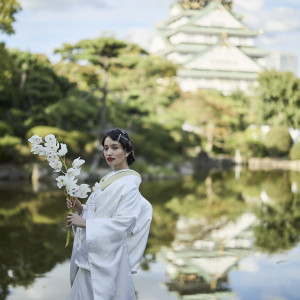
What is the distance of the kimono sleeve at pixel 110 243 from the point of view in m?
3.00

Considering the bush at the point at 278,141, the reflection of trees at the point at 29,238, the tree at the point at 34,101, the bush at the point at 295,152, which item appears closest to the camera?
the reflection of trees at the point at 29,238

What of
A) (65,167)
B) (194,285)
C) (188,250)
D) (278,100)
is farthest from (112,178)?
(278,100)

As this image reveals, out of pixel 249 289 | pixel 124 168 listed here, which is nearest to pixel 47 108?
A: pixel 249 289

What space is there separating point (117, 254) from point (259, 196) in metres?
13.2

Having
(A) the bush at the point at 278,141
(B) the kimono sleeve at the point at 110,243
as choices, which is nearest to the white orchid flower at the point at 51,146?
(B) the kimono sleeve at the point at 110,243

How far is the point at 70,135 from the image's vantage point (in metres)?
20.4

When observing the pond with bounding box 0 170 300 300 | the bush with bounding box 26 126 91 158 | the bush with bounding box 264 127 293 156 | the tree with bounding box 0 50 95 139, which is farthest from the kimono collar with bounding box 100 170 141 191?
the bush with bounding box 264 127 293 156

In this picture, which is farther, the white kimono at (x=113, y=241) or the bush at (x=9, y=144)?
the bush at (x=9, y=144)

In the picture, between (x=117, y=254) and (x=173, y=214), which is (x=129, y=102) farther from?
(x=117, y=254)

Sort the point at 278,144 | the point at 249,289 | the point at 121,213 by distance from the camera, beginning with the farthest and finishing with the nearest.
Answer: the point at 278,144 → the point at 249,289 → the point at 121,213

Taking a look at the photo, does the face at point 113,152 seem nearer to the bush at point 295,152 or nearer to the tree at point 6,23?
the tree at point 6,23

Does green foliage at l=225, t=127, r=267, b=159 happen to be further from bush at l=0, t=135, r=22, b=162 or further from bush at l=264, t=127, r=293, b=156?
bush at l=0, t=135, r=22, b=162

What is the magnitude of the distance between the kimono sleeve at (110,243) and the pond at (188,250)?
87.3 inches

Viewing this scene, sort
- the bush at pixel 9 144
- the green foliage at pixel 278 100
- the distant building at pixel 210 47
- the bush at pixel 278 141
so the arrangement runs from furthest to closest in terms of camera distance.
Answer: the distant building at pixel 210 47, the green foliage at pixel 278 100, the bush at pixel 278 141, the bush at pixel 9 144
